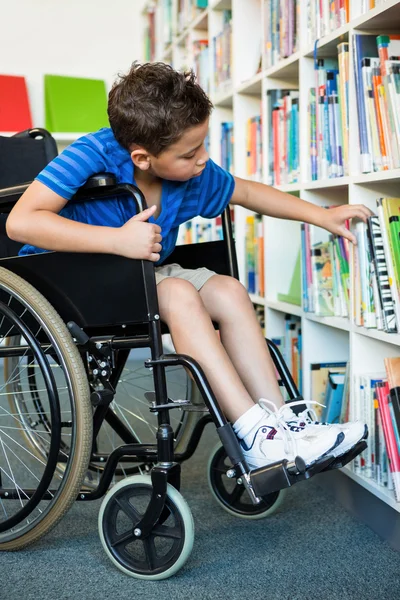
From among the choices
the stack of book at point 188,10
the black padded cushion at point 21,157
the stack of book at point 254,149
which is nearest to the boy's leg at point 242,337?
the black padded cushion at point 21,157

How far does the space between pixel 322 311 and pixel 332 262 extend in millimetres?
122

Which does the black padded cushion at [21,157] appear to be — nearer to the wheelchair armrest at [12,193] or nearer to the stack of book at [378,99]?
the wheelchair armrest at [12,193]

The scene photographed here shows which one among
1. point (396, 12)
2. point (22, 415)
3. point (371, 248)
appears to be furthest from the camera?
point (22, 415)

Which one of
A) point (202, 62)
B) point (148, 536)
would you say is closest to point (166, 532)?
point (148, 536)

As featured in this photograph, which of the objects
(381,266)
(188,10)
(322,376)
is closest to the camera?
(381,266)

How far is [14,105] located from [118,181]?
2.23 metres

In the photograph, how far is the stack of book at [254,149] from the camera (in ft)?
7.56

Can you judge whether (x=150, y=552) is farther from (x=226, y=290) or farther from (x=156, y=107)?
(x=156, y=107)

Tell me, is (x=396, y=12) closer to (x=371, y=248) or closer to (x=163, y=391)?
(x=371, y=248)

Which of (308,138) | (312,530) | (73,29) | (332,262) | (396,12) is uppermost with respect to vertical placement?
(73,29)

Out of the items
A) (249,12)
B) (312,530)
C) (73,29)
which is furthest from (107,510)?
(73,29)

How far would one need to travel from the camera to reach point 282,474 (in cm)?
114

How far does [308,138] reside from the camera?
182 centimetres

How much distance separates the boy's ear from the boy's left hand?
414mm
